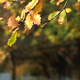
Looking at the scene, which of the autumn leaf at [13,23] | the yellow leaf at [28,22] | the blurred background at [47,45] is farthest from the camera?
the blurred background at [47,45]

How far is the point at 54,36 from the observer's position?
491 inches

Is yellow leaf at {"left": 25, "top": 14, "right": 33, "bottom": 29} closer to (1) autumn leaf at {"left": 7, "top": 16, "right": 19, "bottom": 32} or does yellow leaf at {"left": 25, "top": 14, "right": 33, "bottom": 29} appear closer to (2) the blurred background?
(1) autumn leaf at {"left": 7, "top": 16, "right": 19, "bottom": 32}

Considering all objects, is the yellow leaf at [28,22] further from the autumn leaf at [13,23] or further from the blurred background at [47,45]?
the blurred background at [47,45]

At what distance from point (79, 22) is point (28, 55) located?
9.15 meters

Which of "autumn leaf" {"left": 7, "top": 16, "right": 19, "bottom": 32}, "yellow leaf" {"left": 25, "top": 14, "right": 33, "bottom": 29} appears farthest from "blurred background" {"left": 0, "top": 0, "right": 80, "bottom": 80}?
"yellow leaf" {"left": 25, "top": 14, "right": 33, "bottom": 29}

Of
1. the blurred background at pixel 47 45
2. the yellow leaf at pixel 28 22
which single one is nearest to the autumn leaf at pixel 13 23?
the yellow leaf at pixel 28 22

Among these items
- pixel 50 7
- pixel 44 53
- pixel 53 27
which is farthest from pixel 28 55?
pixel 50 7

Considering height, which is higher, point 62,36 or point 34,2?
point 62,36

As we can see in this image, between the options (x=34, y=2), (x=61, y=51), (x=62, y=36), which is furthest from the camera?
(x=61, y=51)

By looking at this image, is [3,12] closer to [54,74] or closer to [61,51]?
[61,51]

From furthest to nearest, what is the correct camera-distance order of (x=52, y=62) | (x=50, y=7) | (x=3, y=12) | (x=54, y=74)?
(x=54, y=74) < (x=52, y=62) < (x=3, y=12) < (x=50, y=7)

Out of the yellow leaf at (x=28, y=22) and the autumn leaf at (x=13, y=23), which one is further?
the autumn leaf at (x=13, y=23)

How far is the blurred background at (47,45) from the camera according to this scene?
8697 mm

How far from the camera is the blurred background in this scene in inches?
342
